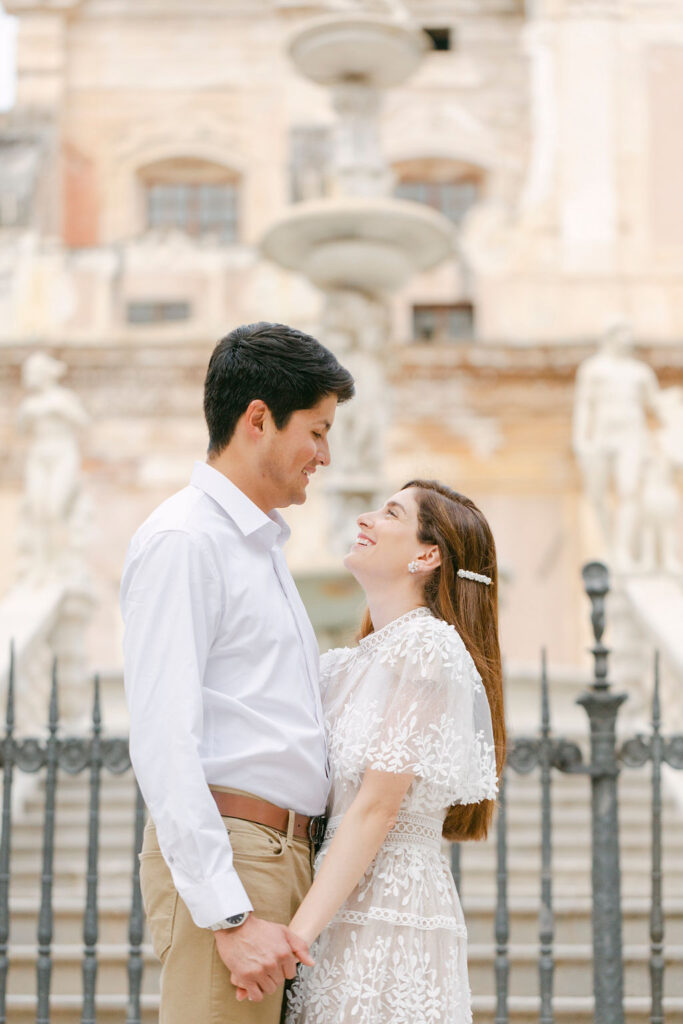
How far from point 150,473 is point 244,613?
13.8m

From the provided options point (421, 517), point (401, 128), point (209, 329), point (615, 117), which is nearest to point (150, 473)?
point (209, 329)

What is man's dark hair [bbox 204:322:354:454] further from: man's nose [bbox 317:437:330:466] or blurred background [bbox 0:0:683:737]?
blurred background [bbox 0:0:683:737]

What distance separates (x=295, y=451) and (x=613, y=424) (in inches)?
375

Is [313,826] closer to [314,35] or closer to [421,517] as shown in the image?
[421,517]

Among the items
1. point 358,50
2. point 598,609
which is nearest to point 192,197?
point 358,50

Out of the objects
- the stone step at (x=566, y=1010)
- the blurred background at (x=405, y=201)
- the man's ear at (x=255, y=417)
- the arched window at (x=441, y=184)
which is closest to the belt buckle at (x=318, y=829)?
the man's ear at (x=255, y=417)

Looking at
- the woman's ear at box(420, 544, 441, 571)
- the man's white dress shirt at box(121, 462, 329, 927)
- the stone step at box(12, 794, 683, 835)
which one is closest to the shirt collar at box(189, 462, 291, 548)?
the man's white dress shirt at box(121, 462, 329, 927)

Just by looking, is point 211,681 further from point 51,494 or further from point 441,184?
point 441,184

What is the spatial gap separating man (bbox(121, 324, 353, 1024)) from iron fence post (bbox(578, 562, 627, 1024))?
185 cm

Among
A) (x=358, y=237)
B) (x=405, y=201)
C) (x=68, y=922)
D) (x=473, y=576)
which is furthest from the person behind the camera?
(x=405, y=201)

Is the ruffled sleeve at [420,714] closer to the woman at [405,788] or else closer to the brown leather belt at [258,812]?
the woman at [405,788]

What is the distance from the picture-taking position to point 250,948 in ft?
7.55

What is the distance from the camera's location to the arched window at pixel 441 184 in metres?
17.9

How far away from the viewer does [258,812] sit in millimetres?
2461
